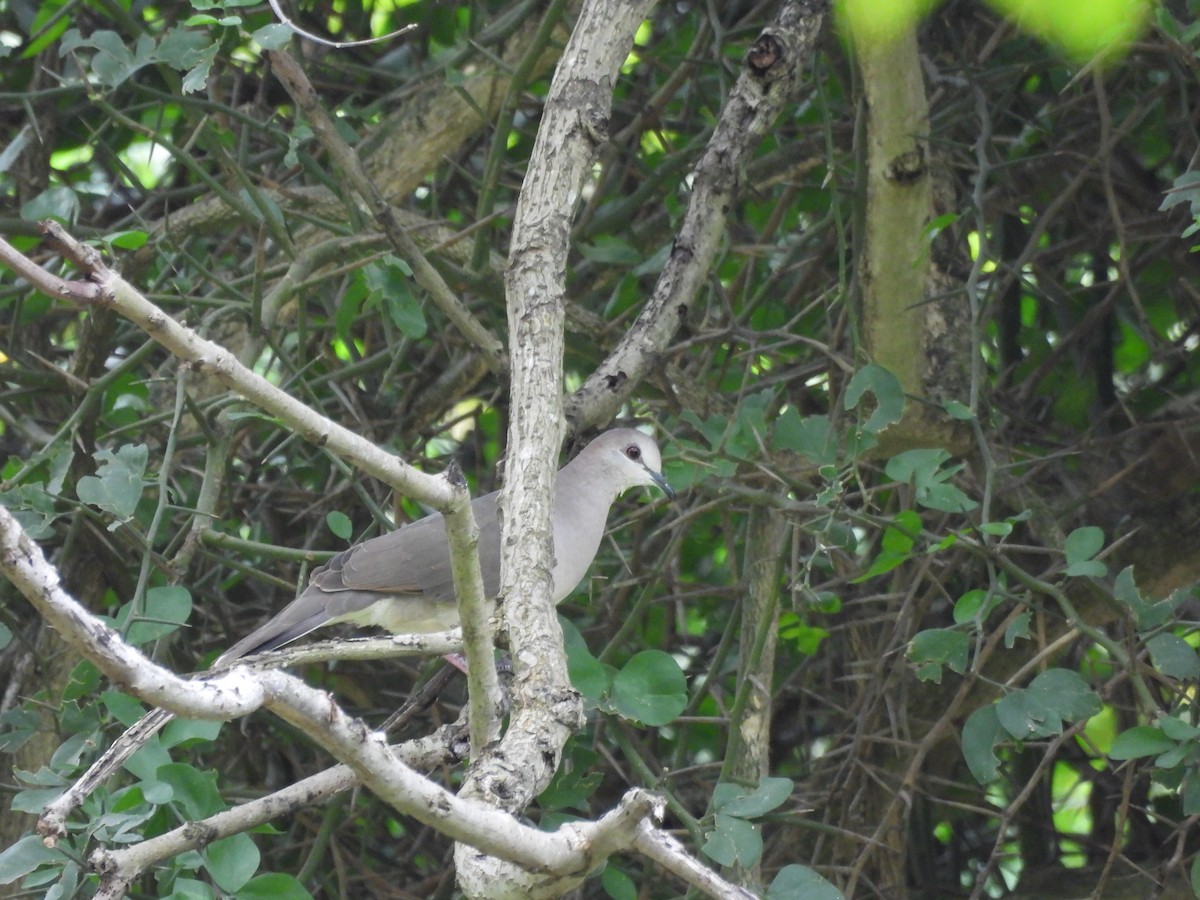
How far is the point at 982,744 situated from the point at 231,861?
133 cm

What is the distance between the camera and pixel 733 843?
2.27 metres

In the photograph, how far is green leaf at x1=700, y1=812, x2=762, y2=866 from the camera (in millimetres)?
2260

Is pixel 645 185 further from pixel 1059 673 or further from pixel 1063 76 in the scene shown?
pixel 1059 673

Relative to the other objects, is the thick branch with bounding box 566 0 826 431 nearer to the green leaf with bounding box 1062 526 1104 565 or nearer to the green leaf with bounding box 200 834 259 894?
the green leaf with bounding box 1062 526 1104 565

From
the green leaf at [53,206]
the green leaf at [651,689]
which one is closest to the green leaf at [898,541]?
the green leaf at [651,689]

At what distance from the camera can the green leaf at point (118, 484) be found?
242 centimetres

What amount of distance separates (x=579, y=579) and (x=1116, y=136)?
64.6 inches

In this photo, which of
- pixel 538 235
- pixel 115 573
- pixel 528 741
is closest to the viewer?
pixel 528 741

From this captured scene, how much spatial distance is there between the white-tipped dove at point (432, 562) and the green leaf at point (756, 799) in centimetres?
72

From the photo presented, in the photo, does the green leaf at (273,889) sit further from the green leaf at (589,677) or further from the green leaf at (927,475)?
the green leaf at (927,475)

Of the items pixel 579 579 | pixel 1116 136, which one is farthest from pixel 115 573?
pixel 1116 136

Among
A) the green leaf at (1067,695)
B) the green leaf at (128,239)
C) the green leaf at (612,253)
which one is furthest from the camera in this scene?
the green leaf at (612,253)

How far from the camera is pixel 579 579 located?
3.08 metres

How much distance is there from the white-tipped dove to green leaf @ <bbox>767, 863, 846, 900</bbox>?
86 centimetres
